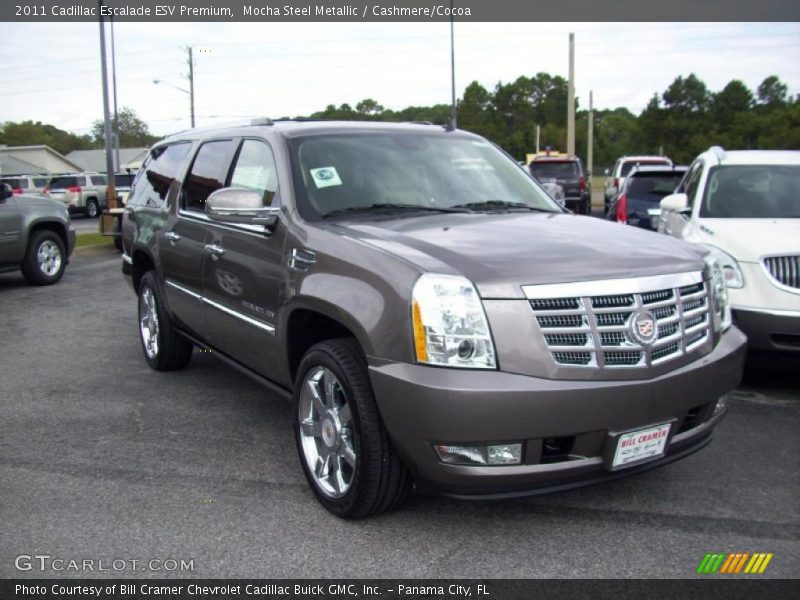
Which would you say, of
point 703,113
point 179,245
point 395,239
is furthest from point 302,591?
point 703,113

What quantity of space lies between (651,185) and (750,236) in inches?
255

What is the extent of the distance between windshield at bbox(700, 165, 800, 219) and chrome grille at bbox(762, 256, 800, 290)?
1.14m

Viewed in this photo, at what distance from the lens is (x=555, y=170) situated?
A: 23.1 meters

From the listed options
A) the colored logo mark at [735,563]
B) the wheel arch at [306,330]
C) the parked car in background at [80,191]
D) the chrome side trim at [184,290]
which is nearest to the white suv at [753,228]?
the colored logo mark at [735,563]

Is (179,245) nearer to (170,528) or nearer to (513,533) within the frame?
(170,528)

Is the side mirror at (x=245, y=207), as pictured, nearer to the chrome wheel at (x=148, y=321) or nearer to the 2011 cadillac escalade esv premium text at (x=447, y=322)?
the 2011 cadillac escalade esv premium text at (x=447, y=322)

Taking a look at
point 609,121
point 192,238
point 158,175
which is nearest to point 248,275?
point 192,238

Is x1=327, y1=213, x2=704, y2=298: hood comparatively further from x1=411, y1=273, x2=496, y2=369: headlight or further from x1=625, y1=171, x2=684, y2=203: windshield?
x1=625, y1=171, x2=684, y2=203: windshield

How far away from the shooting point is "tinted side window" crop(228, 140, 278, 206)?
4285 millimetres

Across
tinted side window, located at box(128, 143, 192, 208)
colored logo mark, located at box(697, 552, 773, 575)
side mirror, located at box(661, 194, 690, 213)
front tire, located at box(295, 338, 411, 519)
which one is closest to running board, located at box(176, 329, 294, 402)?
front tire, located at box(295, 338, 411, 519)

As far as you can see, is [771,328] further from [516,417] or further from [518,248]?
[516,417]

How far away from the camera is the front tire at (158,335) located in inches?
233

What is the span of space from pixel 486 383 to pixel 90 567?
1.76 meters

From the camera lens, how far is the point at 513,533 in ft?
11.0
